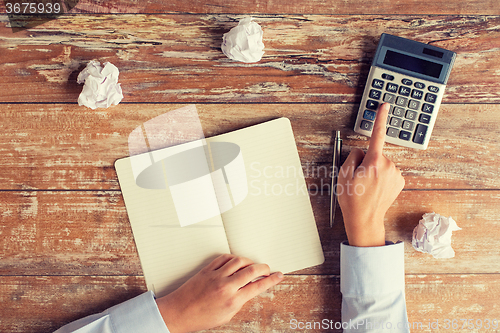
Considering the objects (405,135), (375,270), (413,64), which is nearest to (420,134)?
(405,135)

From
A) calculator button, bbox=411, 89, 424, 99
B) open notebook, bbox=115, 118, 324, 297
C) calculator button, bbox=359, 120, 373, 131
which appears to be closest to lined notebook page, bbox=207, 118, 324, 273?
open notebook, bbox=115, 118, 324, 297

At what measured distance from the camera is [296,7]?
0.60 metres

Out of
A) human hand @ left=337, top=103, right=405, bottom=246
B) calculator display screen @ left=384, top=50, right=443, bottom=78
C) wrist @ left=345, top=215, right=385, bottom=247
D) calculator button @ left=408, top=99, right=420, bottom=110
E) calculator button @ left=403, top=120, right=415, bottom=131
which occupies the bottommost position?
wrist @ left=345, top=215, right=385, bottom=247

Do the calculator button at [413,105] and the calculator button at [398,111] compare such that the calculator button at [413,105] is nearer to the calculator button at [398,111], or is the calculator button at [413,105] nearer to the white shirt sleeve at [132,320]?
the calculator button at [398,111]

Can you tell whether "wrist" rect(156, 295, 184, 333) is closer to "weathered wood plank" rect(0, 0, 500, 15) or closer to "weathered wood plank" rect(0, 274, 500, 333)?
"weathered wood plank" rect(0, 274, 500, 333)

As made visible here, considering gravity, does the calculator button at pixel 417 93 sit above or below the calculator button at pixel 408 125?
above

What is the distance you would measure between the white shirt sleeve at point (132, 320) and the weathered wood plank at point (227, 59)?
402 mm

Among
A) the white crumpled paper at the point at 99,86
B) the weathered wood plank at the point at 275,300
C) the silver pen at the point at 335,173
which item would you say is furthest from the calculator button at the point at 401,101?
the white crumpled paper at the point at 99,86

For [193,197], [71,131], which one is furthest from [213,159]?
[71,131]

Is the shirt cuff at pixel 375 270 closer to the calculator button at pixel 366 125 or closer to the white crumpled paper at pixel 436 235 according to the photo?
the white crumpled paper at pixel 436 235

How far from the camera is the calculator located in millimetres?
573

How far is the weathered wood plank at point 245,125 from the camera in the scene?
0.61 meters

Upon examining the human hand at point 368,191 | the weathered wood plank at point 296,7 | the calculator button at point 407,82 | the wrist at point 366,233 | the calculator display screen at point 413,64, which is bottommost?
the wrist at point 366,233

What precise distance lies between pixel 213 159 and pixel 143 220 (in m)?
0.19
